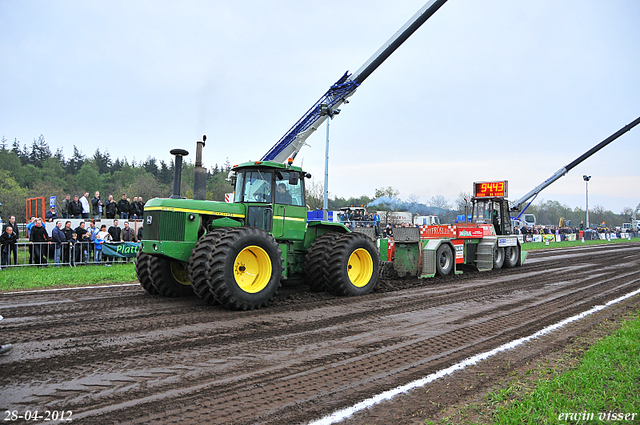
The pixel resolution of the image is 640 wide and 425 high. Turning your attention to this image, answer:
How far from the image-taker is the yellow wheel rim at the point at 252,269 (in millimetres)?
7684

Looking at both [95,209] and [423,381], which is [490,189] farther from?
[95,209]

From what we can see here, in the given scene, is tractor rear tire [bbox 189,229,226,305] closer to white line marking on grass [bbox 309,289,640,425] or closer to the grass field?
white line marking on grass [bbox 309,289,640,425]

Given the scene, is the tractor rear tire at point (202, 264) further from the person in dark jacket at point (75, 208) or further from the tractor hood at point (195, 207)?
the person in dark jacket at point (75, 208)

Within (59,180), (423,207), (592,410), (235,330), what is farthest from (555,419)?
(59,180)

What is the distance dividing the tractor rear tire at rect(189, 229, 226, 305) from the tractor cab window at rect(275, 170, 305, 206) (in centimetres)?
188

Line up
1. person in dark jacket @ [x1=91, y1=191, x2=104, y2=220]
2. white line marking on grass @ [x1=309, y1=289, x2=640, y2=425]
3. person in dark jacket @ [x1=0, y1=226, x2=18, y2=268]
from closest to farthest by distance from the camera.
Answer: white line marking on grass @ [x1=309, y1=289, x2=640, y2=425] < person in dark jacket @ [x1=0, y1=226, x2=18, y2=268] < person in dark jacket @ [x1=91, y1=191, x2=104, y2=220]

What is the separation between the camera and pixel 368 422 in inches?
137

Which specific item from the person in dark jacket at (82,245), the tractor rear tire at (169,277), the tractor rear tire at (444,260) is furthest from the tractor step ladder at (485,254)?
the person in dark jacket at (82,245)

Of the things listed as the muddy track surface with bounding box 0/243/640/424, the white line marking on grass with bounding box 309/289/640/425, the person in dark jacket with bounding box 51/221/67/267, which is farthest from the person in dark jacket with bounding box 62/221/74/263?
the white line marking on grass with bounding box 309/289/640/425

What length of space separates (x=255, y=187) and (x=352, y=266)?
2852 mm

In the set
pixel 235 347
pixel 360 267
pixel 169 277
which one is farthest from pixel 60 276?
pixel 235 347

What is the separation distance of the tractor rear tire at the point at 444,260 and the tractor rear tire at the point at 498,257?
2.68m

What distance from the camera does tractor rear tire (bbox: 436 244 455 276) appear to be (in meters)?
13.3

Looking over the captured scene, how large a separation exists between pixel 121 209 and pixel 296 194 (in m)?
11.3
